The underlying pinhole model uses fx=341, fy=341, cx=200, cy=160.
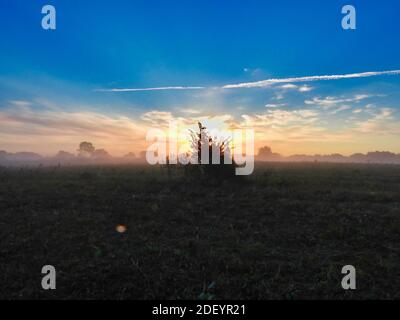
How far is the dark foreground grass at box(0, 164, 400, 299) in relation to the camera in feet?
27.4

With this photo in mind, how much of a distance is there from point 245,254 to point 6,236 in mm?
8711

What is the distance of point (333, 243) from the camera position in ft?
38.6

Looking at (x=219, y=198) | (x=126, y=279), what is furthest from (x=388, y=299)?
(x=219, y=198)

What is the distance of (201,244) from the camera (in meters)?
11.5

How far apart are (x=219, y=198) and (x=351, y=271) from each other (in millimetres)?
10596

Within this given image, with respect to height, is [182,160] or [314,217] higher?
[182,160]

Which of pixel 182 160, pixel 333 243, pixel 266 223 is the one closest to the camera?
pixel 333 243

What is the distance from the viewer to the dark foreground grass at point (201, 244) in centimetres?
835

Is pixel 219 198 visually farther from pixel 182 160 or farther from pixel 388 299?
pixel 388 299
